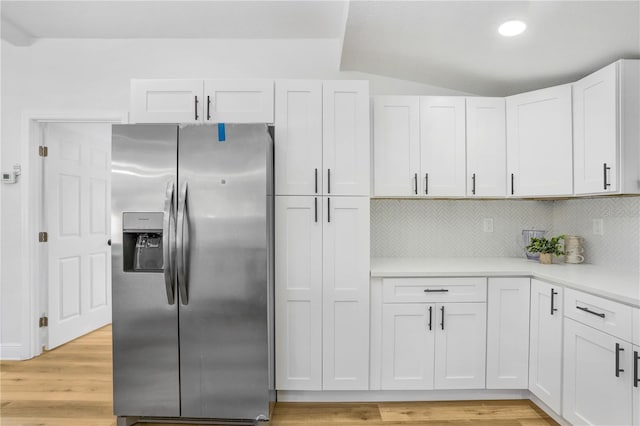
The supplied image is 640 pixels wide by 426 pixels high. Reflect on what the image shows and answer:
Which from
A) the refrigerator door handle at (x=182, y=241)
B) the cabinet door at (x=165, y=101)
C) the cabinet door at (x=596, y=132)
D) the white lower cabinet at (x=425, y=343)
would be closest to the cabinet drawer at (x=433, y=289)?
the white lower cabinet at (x=425, y=343)

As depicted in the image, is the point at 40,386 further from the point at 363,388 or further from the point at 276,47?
the point at 276,47

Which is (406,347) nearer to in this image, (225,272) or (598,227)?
(225,272)

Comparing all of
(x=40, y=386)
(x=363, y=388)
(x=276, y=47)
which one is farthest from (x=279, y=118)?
(x=40, y=386)

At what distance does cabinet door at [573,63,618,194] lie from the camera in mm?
2025

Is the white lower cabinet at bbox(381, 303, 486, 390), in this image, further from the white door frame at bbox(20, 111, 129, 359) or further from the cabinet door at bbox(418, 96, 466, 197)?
the white door frame at bbox(20, 111, 129, 359)

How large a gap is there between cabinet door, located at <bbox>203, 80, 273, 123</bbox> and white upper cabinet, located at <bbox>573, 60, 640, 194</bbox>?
79.9 inches

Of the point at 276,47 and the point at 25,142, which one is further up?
the point at 276,47

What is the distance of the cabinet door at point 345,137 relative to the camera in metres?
2.33

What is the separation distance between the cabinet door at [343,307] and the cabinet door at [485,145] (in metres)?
1.07

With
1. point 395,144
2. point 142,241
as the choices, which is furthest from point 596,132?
point 142,241

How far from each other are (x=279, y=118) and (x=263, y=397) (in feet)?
5.69

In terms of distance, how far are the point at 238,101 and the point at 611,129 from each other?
229 cm

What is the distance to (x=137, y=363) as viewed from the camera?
2064 millimetres

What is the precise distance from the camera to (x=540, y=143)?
98.0 inches
